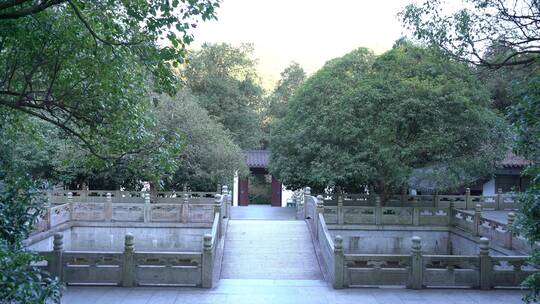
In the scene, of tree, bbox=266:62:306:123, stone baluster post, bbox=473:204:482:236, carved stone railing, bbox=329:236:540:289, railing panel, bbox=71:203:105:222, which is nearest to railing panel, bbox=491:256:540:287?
carved stone railing, bbox=329:236:540:289

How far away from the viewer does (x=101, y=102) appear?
7609mm

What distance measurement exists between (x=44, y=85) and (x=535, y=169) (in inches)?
283

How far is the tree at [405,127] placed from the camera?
49.1 feet

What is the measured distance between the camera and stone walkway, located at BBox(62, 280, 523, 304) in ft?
27.8

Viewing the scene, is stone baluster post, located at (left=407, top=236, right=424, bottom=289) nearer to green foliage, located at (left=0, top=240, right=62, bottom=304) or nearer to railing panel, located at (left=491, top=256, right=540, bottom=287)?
railing panel, located at (left=491, top=256, right=540, bottom=287)

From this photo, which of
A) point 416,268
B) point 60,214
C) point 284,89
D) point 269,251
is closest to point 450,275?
point 416,268

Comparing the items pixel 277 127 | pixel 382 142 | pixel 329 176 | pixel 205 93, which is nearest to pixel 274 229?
pixel 329 176

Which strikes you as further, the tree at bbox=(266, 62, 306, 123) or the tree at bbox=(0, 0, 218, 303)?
the tree at bbox=(266, 62, 306, 123)

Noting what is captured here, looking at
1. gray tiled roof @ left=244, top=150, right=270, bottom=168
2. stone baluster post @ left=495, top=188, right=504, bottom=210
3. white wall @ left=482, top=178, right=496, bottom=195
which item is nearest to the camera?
stone baluster post @ left=495, top=188, right=504, bottom=210

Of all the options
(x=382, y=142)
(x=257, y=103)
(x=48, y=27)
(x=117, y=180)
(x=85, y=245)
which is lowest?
(x=85, y=245)

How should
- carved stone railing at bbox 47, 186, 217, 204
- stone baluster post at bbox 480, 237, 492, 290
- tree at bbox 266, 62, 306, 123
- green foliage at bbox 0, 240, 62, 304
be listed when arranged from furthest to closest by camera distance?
tree at bbox 266, 62, 306, 123 → carved stone railing at bbox 47, 186, 217, 204 → stone baluster post at bbox 480, 237, 492, 290 → green foliage at bbox 0, 240, 62, 304

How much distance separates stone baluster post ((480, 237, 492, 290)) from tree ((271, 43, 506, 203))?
5.65 meters

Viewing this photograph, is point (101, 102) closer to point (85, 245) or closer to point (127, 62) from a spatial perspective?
point (127, 62)

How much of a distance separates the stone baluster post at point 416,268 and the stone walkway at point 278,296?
17 cm
